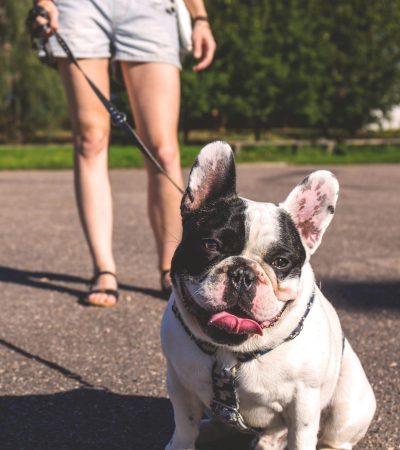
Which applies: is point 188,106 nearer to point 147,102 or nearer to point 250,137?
point 250,137

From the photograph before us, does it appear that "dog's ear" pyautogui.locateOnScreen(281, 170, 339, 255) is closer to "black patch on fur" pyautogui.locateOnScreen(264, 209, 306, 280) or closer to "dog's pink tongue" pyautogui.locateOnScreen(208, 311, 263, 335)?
"black patch on fur" pyautogui.locateOnScreen(264, 209, 306, 280)

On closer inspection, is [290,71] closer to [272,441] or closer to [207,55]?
[207,55]

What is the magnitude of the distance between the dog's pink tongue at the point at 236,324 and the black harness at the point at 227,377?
90 mm

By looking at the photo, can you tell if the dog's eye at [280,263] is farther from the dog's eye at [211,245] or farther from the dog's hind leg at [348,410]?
the dog's hind leg at [348,410]

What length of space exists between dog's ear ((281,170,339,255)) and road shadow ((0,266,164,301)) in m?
2.42

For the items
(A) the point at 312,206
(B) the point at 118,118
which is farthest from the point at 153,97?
(A) the point at 312,206

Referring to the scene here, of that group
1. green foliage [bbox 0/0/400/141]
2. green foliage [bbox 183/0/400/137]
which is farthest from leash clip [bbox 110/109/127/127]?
green foliage [bbox 183/0/400/137]

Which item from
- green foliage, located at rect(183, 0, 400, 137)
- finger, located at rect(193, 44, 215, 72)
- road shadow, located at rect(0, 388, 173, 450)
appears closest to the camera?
road shadow, located at rect(0, 388, 173, 450)

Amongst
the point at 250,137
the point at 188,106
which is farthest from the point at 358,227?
the point at 250,137

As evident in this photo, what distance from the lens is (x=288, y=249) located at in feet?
7.30

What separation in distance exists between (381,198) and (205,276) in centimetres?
837

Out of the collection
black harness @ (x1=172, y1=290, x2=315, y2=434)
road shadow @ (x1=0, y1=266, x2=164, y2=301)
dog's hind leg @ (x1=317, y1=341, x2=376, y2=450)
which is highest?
black harness @ (x1=172, y1=290, x2=315, y2=434)

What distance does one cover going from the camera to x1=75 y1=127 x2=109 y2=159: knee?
4297mm

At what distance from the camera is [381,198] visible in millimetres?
10180
